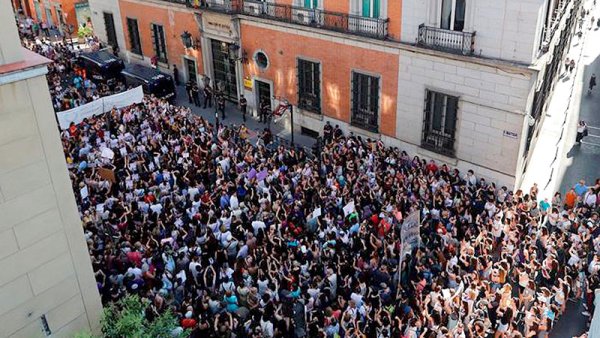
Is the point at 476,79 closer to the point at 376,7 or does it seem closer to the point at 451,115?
the point at 451,115

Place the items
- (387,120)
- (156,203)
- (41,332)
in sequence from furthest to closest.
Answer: (387,120) → (156,203) → (41,332)

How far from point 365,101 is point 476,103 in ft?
17.2

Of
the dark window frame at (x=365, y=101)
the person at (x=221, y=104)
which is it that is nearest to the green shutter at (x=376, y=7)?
the dark window frame at (x=365, y=101)

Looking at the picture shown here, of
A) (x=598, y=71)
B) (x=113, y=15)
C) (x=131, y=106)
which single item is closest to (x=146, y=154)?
(x=131, y=106)

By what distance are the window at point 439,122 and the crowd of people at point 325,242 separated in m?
0.90

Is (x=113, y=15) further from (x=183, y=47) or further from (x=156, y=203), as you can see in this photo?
(x=156, y=203)

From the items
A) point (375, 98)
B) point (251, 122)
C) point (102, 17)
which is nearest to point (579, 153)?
point (375, 98)

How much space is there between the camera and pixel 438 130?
2177cm

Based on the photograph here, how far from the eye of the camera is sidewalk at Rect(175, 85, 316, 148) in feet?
87.4

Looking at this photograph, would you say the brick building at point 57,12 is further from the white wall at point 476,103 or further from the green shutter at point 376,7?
the white wall at point 476,103

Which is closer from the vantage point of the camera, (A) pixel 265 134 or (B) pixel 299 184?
(B) pixel 299 184

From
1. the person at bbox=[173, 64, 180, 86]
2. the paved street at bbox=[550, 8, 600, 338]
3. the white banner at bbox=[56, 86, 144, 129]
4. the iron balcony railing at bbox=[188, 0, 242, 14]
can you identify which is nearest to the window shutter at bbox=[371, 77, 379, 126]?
the paved street at bbox=[550, 8, 600, 338]

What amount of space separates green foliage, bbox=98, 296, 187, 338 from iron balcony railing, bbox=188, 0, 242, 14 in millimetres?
19373

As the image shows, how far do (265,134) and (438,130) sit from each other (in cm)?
740
